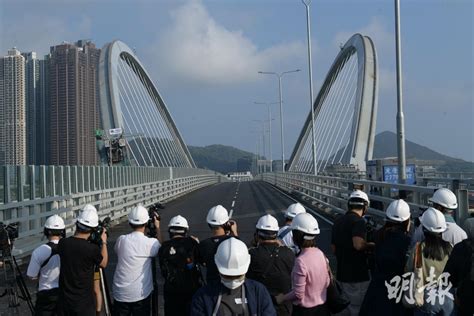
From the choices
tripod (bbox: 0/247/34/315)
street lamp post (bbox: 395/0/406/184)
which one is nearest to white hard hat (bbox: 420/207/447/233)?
tripod (bbox: 0/247/34/315)

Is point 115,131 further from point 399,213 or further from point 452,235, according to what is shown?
point 452,235

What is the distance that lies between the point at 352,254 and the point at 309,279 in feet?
4.46

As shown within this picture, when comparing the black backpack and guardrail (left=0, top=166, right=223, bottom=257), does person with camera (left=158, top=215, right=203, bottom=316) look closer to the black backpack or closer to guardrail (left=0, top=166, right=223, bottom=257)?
the black backpack

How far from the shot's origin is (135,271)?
506 centimetres

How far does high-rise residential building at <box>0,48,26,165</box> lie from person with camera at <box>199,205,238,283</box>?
26.7 m

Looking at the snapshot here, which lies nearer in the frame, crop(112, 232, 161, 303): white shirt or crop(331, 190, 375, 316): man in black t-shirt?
crop(112, 232, 161, 303): white shirt

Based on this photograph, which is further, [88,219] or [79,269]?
[88,219]

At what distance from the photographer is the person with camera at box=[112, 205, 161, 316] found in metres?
5.05

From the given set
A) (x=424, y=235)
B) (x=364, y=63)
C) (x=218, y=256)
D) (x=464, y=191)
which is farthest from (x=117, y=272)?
(x=364, y=63)

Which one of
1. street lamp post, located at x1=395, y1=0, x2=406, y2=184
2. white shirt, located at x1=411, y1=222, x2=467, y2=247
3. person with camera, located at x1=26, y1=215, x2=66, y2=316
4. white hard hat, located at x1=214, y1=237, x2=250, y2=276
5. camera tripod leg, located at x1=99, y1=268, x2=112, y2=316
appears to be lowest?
camera tripod leg, located at x1=99, y1=268, x2=112, y2=316

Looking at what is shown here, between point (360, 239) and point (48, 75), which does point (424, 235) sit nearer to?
point (360, 239)

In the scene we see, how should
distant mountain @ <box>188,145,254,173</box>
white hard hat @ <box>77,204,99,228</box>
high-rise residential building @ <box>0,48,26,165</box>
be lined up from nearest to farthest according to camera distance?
white hard hat @ <box>77,204,99,228</box>, high-rise residential building @ <box>0,48,26,165</box>, distant mountain @ <box>188,145,254,173</box>

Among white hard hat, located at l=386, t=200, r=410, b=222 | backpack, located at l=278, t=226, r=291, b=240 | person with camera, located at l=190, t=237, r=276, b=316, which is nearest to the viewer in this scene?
person with camera, located at l=190, t=237, r=276, b=316

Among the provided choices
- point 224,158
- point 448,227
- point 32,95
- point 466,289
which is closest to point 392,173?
point 448,227
